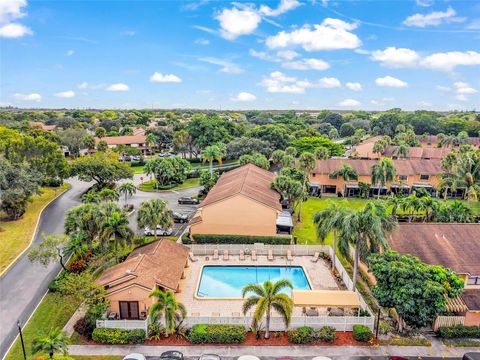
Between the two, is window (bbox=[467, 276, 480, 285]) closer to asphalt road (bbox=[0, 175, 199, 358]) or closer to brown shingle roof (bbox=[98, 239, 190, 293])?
brown shingle roof (bbox=[98, 239, 190, 293])

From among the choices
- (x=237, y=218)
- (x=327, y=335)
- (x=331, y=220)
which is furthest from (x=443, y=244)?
(x=237, y=218)

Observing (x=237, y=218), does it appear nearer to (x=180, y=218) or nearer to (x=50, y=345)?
(x=180, y=218)

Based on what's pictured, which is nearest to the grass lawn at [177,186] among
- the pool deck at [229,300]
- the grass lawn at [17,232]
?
the grass lawn at [17,232]

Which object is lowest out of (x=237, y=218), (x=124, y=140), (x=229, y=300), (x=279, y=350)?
(x=279, y=350)

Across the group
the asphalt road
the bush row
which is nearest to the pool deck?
the bush row

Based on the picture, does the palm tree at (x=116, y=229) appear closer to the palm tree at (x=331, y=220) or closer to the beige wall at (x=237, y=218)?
the beige wall at (x=237, y=218)

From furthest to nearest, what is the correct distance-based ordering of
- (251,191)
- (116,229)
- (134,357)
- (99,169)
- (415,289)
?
(99,169) → (251,191) → (116,229) → (415,289) → (134,357)
